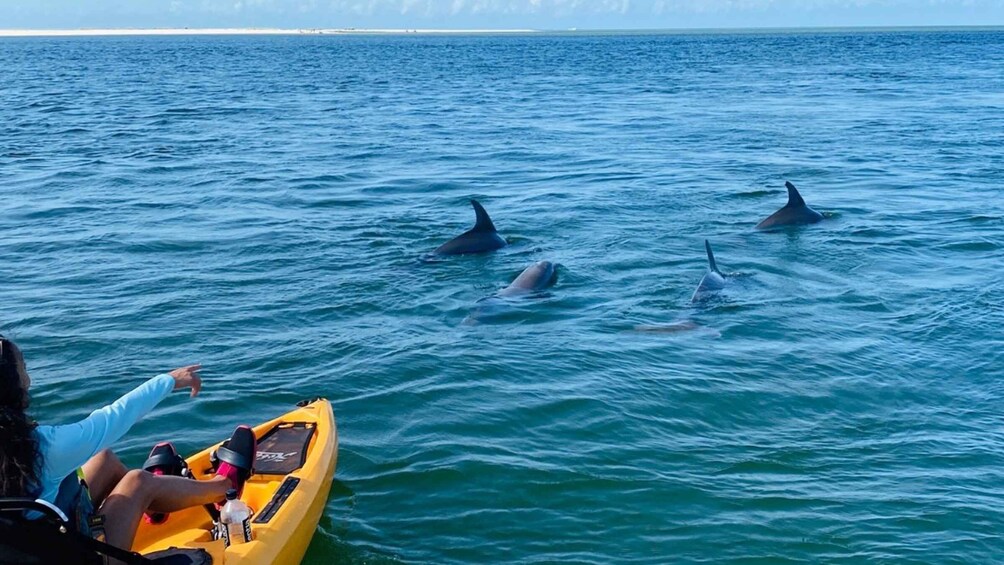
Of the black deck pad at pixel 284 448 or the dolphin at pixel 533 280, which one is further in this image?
the dolphin at pixel 533 280

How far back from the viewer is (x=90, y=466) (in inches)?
248

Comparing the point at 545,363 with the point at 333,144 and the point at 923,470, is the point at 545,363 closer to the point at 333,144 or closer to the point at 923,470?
the point at 923,470

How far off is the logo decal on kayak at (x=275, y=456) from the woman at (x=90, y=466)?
0.67 meters

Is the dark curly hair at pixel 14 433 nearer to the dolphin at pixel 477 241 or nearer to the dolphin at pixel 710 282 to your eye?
the dolphin at pixel 710 282

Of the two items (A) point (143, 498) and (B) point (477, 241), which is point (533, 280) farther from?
(A) point (143, 498)

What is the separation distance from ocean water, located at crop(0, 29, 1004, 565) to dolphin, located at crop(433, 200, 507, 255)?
0.26m

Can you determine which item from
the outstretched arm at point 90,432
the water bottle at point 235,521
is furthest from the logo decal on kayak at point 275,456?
the outstretched arm at point 90,432

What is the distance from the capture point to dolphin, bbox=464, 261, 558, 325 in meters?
13.6

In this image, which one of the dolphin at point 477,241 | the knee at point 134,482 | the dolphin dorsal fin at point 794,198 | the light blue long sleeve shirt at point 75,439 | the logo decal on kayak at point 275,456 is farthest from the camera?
the dolphin dorsal fin at point 794,198

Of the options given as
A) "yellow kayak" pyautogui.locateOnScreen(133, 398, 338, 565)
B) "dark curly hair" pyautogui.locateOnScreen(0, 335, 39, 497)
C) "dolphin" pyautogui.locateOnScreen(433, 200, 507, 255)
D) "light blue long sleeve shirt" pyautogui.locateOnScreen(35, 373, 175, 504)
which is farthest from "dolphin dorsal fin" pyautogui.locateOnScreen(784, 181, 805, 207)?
"dark curly hair" pyautogui.locateOnScreen(0, 335, 39, 497)

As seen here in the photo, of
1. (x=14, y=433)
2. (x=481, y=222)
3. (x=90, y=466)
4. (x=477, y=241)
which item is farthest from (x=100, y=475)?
(x=481, y=222)

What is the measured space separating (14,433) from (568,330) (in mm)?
8533

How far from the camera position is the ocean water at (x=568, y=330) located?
825 cm

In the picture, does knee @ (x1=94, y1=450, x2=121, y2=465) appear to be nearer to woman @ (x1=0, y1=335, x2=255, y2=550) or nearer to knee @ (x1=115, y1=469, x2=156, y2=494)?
woman @ (x1=0, y1=335, x2=255, y2=550)
